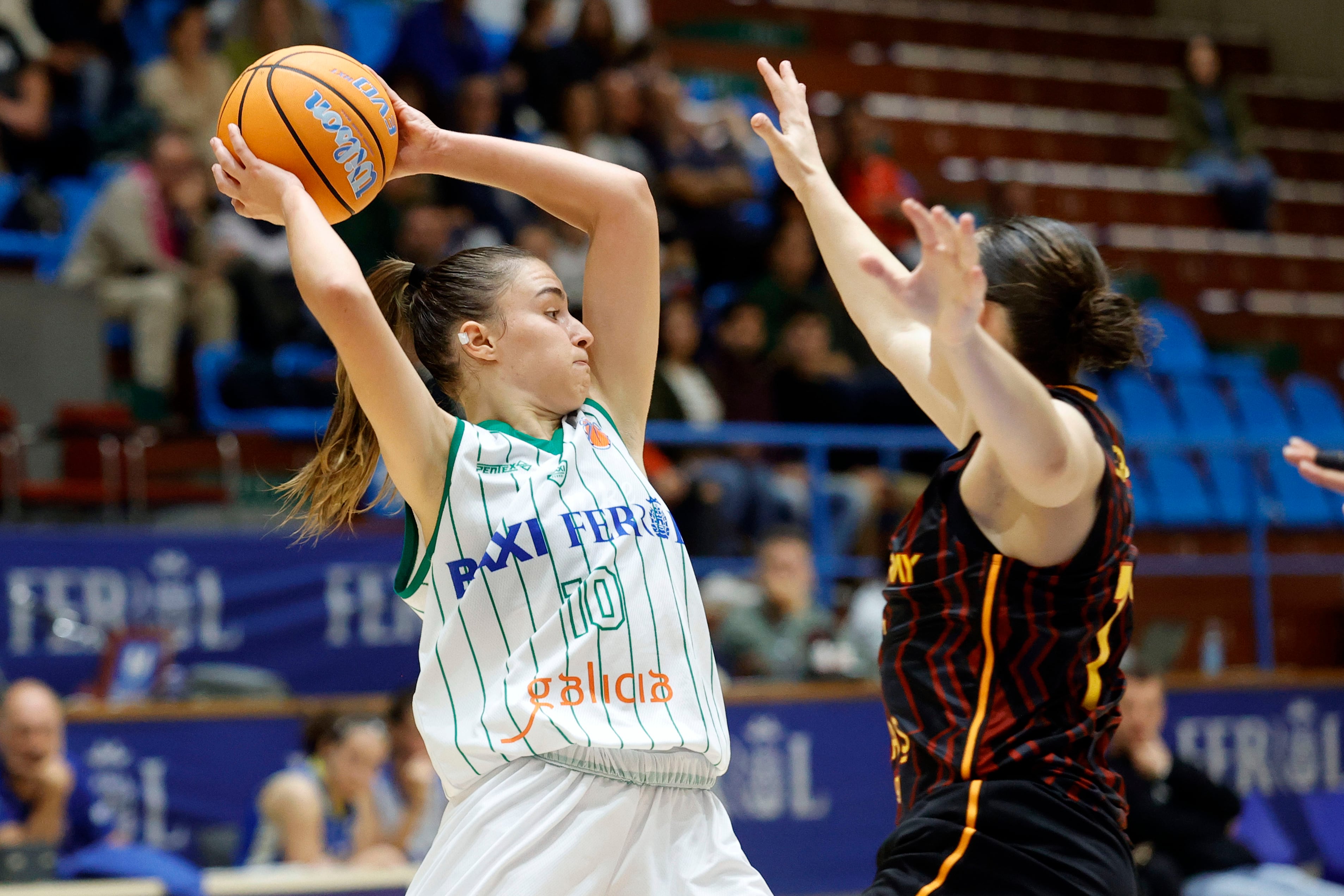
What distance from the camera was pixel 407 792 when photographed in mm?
6199

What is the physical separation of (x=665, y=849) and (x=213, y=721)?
4374 millimetres

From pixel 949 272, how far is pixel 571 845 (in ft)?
3.23

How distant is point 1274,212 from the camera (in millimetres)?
14797

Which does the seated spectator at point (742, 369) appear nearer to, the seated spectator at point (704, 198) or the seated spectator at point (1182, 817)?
the seated spectator at point (704, 198)

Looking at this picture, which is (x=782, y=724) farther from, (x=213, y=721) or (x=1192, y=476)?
(x=1192, y=476)

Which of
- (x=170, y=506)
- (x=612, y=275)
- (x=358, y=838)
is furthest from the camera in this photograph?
(x=170, y=506)

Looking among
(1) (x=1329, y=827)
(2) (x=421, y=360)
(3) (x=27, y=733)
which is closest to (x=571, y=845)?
(2) (x=421, y=360)

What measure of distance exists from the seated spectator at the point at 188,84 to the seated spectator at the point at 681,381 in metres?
2.91

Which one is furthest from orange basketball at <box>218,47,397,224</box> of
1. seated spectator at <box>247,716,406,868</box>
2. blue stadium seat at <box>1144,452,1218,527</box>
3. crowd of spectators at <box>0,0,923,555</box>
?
blue stadium seat at <box>1144,452,1218,527</box>

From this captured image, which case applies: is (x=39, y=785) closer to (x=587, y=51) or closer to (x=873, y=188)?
(x=587, y=51)

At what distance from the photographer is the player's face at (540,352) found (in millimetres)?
2613

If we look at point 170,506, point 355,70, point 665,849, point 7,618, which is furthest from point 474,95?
point 665,849

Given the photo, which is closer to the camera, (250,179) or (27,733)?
(250,179)

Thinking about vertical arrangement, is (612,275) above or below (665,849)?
above
